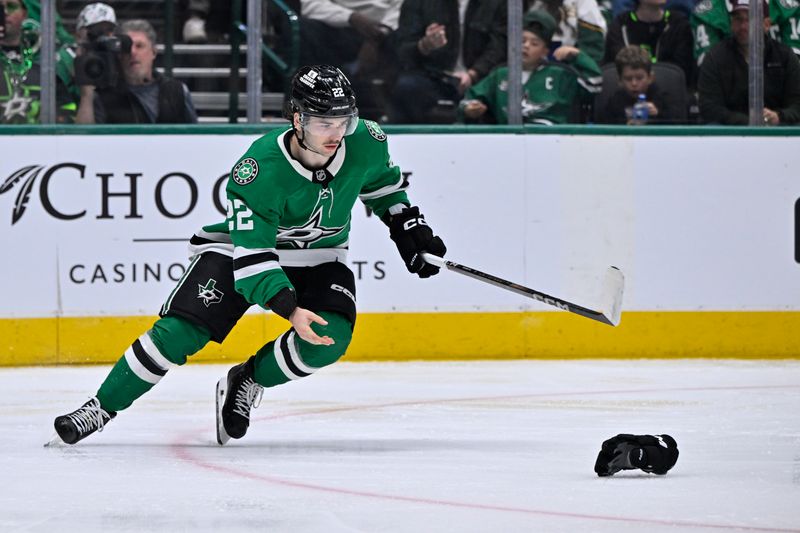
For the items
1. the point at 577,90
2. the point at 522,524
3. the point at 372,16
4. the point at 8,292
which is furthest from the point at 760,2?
the point at 522,524

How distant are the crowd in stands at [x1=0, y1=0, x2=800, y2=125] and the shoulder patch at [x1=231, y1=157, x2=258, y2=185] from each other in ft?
8.05

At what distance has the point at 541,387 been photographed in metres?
5.38

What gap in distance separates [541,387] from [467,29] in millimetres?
1727

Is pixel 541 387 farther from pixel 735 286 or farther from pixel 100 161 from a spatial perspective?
pixel 100 161

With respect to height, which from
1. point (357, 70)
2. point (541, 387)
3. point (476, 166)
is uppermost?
point (357, 70)

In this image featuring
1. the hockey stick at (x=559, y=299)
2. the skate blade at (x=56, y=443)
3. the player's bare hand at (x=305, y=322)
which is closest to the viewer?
the player's bare hand at (x=305, y=322)

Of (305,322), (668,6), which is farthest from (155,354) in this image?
(668,6)

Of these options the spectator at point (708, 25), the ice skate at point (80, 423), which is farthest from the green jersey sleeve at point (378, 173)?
the spectator at point (708, 25)

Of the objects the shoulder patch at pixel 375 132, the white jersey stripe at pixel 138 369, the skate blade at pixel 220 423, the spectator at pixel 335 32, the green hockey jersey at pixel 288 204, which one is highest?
the spectator at pixel 335 32

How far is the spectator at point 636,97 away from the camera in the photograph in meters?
6.35

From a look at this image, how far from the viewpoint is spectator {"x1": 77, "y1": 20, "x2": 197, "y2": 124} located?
6098 mm

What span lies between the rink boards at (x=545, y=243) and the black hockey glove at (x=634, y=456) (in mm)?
2873

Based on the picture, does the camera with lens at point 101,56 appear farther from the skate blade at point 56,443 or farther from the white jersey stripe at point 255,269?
the white jersey stripe at point 255,269

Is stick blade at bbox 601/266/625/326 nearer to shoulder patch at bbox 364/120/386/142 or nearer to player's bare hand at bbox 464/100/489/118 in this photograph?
shoulder patch at bbox 364/120/386/142
